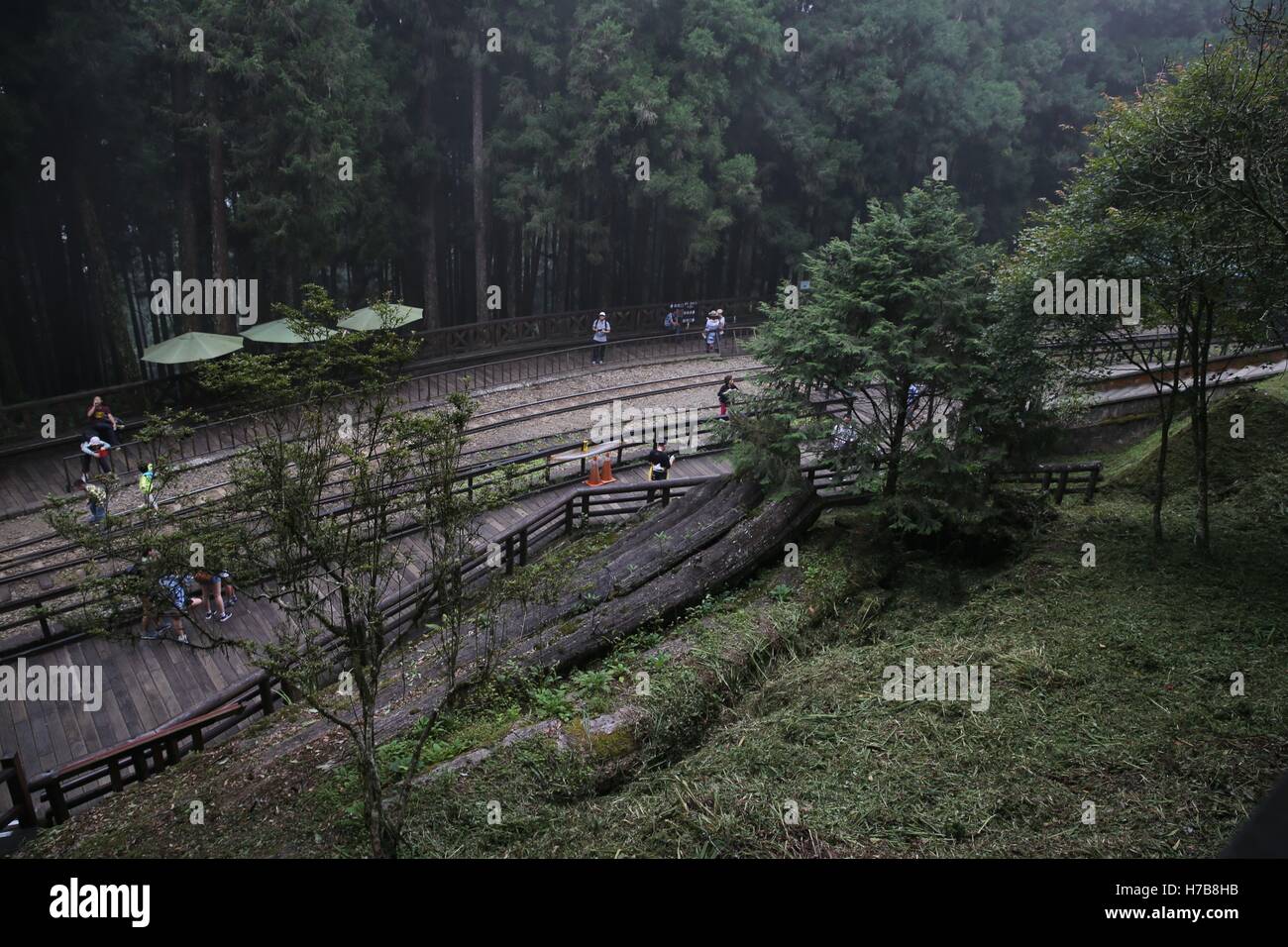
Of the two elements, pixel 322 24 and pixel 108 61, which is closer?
pixel 108 61

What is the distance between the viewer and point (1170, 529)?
12.7 meters

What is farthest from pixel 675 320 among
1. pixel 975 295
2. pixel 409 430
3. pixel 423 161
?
pixel 409 430

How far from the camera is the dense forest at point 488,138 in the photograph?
21234 millimetres

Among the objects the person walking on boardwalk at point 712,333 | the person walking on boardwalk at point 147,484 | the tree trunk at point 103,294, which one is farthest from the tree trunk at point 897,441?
the tree trunk at point 103,294

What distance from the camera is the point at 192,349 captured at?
20.0m

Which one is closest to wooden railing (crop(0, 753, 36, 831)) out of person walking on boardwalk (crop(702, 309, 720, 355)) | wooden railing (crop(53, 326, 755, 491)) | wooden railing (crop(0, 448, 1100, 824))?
wooden railing (crop(0, 448, 1100, 824))

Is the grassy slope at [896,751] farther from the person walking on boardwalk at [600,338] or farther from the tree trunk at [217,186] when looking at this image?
the person walking on boardwalk at [600,338]

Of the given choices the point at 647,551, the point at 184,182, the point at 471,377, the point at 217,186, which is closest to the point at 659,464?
the point at 647,551

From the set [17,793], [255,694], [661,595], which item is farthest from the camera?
[661,595]

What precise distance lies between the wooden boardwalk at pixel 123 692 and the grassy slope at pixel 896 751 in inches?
92.0

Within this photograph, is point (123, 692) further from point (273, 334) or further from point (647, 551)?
point (273, 334)

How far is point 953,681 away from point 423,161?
2387 centimetres

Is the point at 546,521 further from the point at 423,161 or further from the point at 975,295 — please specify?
the point at 423,161

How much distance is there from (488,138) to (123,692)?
2136cm
